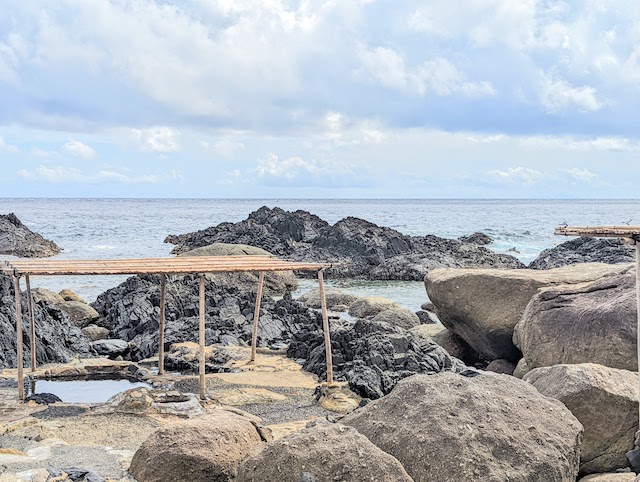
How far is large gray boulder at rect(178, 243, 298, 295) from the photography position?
2748 centimetres

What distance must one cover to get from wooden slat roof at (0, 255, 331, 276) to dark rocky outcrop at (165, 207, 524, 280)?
22899 millimetres

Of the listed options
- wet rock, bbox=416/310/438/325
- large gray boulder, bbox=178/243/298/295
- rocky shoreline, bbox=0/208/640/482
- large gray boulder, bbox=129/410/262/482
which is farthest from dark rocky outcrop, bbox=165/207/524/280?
large gray boulder, bbox=129/410/262/482

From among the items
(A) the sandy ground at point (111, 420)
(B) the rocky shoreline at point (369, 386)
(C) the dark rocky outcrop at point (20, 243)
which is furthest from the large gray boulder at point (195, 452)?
(C) the dark rocky outcrop at point (20, 243)

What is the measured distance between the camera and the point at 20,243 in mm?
46406

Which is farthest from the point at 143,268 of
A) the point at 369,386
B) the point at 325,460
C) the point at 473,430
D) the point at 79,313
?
the point at 79,313

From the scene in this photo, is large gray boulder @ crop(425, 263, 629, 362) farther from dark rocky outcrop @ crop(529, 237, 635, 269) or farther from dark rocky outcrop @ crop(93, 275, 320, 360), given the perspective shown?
dark rocky outcrop @ crop(529, 237, 635, 269)

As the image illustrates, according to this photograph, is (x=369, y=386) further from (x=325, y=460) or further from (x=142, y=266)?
(x=325, y=460)

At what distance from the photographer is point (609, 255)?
35.2m

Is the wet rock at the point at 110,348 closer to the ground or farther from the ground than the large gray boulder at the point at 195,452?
closer to the ground

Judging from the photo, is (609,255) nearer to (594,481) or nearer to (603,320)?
(603,320)

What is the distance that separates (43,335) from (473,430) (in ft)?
35.9

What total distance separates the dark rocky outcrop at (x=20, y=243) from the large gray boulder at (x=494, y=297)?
35.7m

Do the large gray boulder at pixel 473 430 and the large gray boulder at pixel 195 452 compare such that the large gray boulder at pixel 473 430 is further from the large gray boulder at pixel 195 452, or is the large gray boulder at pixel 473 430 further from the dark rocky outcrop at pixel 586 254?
the dark rocky outcrop at pixel 586 254

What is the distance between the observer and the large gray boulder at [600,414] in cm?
822
